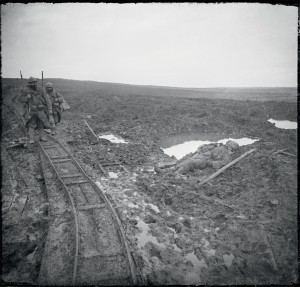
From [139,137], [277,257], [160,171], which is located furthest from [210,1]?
[139,137]

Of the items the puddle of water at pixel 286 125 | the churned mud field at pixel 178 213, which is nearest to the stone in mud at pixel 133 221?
the churned mud field at pixel 178 213

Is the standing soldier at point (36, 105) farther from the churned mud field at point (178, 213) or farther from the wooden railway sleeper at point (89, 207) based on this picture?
the wooden railway sleeper at point (89, 207)

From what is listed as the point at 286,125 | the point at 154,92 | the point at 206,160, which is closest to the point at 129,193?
the point at 206,160

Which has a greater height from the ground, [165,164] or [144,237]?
[165,164]

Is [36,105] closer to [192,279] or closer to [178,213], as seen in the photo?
[178,213]

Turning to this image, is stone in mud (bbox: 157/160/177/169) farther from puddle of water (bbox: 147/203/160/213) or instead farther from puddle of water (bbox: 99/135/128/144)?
puddle of water (bbox: 99/135/128/144)

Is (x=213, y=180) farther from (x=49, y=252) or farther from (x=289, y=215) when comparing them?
(x=49, y=252)
